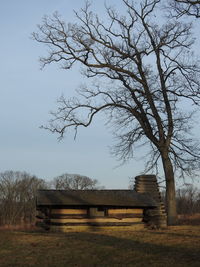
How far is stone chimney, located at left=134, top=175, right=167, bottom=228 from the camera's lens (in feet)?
79.2

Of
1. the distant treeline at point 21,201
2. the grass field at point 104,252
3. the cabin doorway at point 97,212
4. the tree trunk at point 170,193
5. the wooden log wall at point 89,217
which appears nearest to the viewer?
the grass field at point 104,252

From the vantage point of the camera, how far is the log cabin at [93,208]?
21484 mm

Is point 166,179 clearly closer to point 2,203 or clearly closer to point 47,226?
point 47,226

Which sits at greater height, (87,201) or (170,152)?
(170,152)

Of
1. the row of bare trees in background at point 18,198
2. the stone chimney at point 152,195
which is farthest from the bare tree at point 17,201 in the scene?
the stone chimney at point 152,195

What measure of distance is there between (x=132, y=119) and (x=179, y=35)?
6.03m

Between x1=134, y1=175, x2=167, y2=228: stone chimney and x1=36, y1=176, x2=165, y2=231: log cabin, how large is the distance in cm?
14

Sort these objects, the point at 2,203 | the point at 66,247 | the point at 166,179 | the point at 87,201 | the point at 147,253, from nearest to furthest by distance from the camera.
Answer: the point at 147,253 → the point at 66,247 → the point at 87,201 → the point at 166,179 → the point at 2,203

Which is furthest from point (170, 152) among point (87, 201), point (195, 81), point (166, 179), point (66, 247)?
point (66, 247)

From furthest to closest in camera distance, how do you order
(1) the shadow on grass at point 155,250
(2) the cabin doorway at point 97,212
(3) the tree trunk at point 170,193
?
(3) the tree trunk at point 170,193 < (2) the cabin doorway at point 97,212 < (1) the shadow on grass at point 155,250

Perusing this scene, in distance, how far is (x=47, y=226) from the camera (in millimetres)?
22250

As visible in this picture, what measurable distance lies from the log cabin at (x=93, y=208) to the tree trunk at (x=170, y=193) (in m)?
0.81

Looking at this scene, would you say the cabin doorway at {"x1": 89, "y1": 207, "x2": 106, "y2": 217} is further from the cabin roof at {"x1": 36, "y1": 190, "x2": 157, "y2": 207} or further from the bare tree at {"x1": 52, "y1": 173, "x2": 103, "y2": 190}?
the bare tree at {"x1": 52, "y1": 173, "x2": 103, "y2": 190}

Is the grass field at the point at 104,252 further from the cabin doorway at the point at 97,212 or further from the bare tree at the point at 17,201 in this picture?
the bare tree at the point at 17,201
